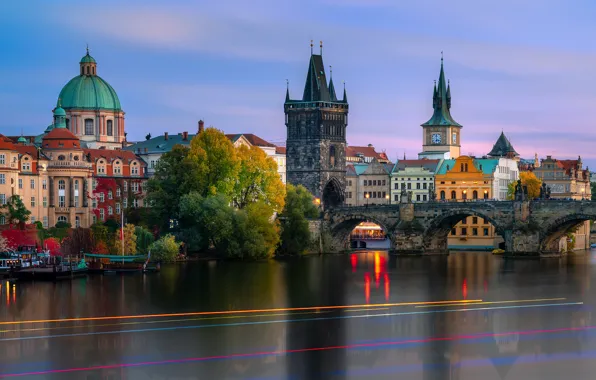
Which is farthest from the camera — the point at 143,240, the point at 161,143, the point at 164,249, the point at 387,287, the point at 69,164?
the point at 161,143

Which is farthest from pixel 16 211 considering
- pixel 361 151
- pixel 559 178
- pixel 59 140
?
pixel 361 151

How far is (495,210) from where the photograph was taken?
109 metres

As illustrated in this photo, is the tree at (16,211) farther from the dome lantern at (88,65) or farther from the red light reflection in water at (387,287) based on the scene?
the dome lantern at (88,65)

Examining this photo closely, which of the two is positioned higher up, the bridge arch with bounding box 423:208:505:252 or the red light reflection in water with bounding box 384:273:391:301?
the bridge arch with bounding box 423:208:505:252

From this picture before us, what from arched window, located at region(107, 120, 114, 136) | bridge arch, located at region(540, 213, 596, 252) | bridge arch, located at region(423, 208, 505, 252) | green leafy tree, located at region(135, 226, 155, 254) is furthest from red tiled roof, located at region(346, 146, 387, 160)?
green leafy tree, located at region(135, 226, 155, 254)

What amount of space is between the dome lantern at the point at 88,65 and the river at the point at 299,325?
48.3 meters

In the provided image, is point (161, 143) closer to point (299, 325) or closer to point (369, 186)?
point (369, 186)

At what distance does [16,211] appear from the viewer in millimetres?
97688

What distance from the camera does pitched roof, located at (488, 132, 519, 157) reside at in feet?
575

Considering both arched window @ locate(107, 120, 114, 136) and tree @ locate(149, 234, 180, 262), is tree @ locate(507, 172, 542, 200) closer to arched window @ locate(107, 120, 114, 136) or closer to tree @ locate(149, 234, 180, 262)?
arched window @ locate(107, 120, 114, 136)

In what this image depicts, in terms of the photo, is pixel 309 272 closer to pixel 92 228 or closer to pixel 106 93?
pixel 92 228

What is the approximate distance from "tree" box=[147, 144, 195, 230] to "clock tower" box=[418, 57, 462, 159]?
63131 mm

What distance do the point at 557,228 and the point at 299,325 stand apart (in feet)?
167

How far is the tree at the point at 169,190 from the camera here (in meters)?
98.7
